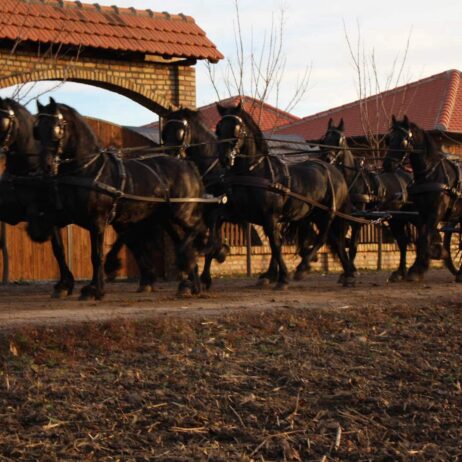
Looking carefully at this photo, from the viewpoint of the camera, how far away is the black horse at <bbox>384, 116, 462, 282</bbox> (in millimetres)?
17391

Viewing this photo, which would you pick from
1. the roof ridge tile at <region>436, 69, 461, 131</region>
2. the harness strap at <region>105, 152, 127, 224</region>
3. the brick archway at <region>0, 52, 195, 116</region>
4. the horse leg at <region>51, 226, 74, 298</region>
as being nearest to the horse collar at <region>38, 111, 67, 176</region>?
the harness strap at <region>105, 152, 127, 224</region>

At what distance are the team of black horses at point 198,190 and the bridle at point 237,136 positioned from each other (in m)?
0.02

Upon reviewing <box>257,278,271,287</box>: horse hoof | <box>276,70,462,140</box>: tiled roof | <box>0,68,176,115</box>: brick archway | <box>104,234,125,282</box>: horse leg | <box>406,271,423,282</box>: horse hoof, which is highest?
<box>276,70,462,140</box>: tiled roof

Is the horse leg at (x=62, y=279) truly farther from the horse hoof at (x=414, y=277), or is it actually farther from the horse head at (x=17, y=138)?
the horse hoof at (x=414, y=277)

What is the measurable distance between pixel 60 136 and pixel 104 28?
8445 mm

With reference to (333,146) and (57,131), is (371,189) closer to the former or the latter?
(333,146)

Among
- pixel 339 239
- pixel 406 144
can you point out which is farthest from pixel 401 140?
pixel 339 239

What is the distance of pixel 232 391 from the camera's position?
8.80 meters

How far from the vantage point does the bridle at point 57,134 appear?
1365 centimetres

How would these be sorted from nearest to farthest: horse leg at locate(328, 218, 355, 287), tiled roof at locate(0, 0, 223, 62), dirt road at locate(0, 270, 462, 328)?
dirt road at locate(0, 270, 462, 328) < horse leg at locate(328, 218, 355, 287) < tiled roof at locate(0, 0, 223, 62)

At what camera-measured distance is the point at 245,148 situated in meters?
15.7

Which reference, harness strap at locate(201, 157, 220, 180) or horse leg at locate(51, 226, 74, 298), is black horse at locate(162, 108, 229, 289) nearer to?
harness strap at locate(201, 157, 220, 180)

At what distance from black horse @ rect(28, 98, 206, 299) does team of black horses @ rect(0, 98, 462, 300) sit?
15 millimetres

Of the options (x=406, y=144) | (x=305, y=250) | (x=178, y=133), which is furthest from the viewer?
(x=305, y=250)
